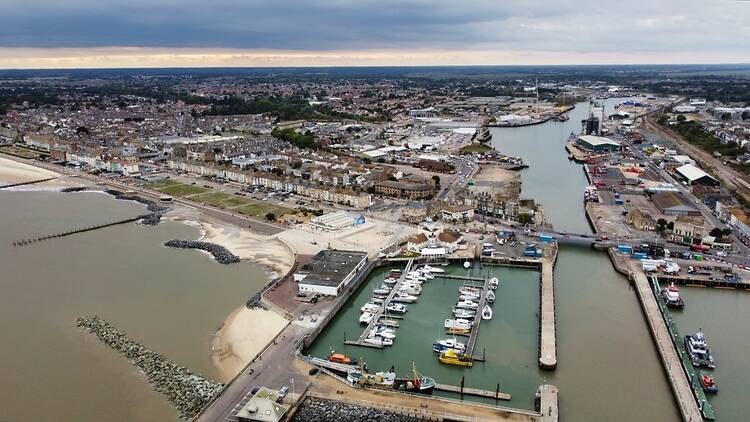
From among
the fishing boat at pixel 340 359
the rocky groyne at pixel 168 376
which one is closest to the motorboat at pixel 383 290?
the fishing boat at pixel 340 359

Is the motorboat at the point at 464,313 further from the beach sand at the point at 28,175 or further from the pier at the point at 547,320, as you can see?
the beach sand at the point at 28,175

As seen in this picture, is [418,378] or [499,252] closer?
[418,378]

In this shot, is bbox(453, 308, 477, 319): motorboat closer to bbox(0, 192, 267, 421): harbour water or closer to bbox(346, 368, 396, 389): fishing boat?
bbox(346, 368, 396, 389): fishing boat

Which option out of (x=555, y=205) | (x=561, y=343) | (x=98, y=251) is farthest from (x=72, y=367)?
(x=555, y=205)

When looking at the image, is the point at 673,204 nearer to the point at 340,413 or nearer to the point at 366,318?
the point at 366,318

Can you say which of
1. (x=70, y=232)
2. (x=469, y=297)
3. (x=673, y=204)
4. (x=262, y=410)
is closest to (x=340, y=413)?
(x=262, y=410)

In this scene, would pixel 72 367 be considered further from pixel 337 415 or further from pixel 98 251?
pixel 98 251

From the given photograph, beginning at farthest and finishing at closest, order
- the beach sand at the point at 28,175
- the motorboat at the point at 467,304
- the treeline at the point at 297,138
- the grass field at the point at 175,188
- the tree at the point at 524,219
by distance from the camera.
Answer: the treeline at the point at 297,138
the beach sand at the point at 28,175
the grass field at the point at 175,188
the tree at the point at 524,219
the motorboat at the point at 467,304
